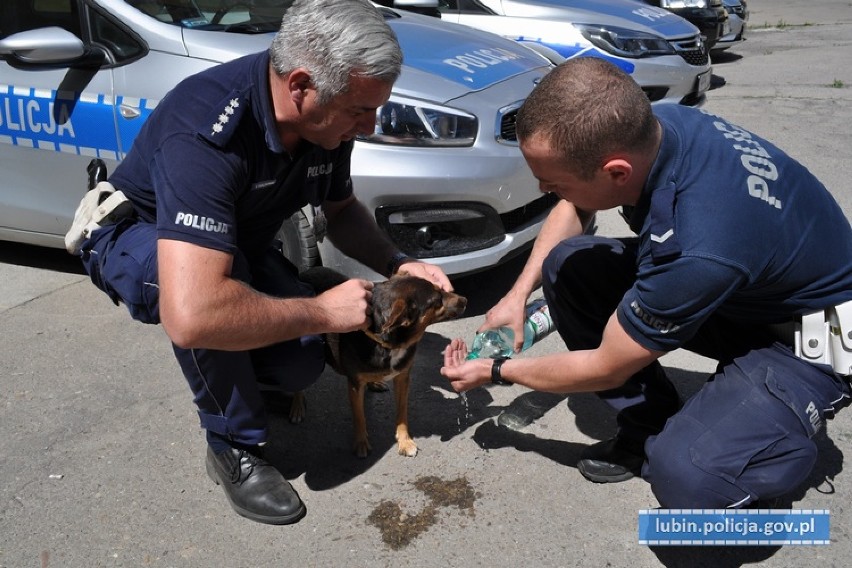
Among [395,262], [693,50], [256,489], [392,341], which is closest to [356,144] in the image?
[395,262]

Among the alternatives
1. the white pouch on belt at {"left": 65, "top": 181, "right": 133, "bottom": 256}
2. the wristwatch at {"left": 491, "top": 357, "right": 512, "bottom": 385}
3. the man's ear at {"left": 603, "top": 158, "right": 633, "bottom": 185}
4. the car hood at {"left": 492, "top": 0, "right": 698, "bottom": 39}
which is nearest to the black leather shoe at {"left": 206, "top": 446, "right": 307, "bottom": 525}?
the wristwatch at {"left": 491, "top": 357, "right": 512, "bottom": 385}

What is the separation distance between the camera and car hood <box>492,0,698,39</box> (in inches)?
255

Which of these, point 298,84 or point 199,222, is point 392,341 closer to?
point 199,222

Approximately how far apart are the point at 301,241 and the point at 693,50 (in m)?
4.88

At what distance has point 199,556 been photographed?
9.02 feet

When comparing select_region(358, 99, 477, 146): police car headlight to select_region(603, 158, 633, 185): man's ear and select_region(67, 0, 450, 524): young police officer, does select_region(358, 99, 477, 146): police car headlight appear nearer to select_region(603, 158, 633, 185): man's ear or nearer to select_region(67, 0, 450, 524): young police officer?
select_region(67, 0, 450, 524): young police officer

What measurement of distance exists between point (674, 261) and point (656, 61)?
487 centimetres

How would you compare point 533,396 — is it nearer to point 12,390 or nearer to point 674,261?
point 674,261

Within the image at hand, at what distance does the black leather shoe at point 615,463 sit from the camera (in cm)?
303

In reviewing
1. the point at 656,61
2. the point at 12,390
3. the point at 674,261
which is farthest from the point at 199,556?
the point at 656,61

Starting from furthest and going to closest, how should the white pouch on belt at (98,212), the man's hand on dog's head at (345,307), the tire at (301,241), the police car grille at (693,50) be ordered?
1. the police car grille at (693,50)
2. the tire at (301,241)
3. the white pouch on belt at (98,212)
4. the man's hand on dog's head at (345,307)

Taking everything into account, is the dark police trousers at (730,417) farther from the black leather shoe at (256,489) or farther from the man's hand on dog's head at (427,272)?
the black leather shoe at (256,489)

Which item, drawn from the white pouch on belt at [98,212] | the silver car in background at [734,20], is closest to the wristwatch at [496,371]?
the white pouch on belt at [98,212]

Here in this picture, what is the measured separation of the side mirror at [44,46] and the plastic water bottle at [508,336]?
2385mm
